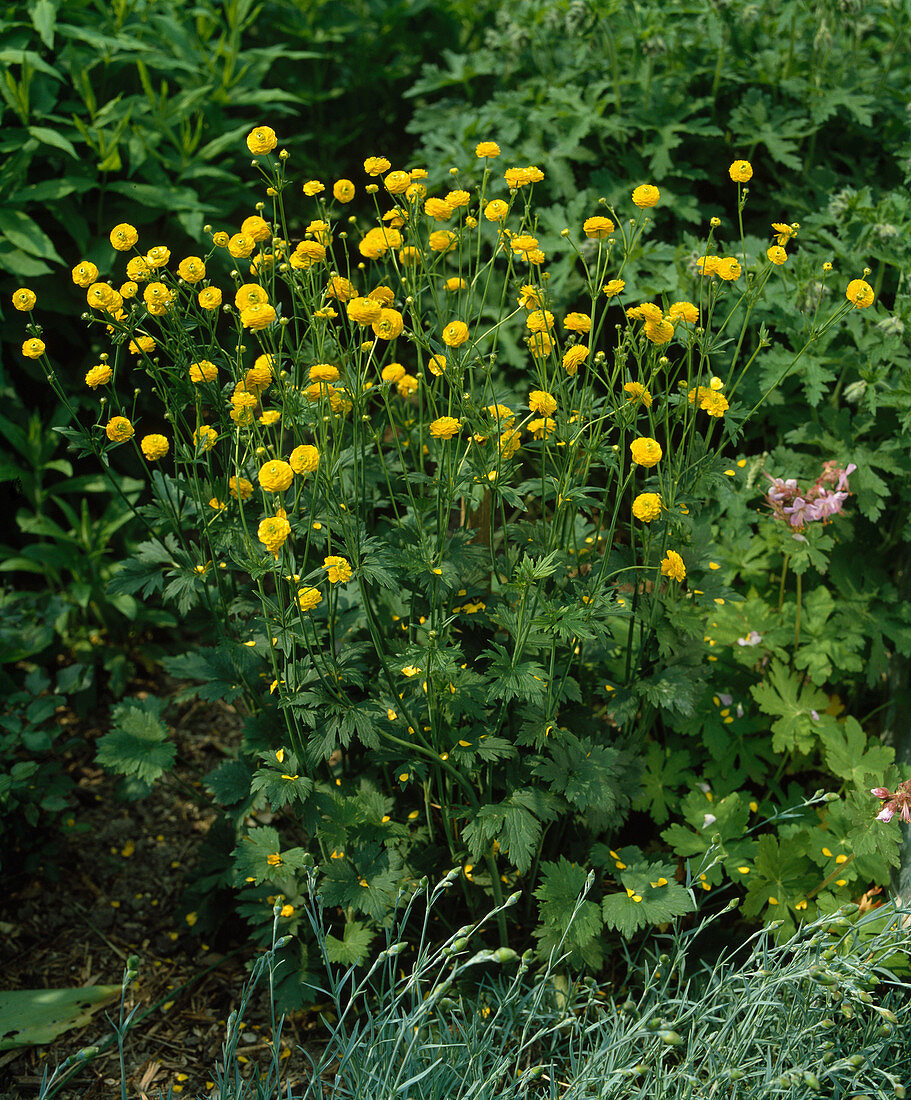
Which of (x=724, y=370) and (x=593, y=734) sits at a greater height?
(x=724, y=370)

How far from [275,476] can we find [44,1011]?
1.49 m

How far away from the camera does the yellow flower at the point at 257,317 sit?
1697 millimetres

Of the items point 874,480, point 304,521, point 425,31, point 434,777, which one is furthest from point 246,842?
point 425,31

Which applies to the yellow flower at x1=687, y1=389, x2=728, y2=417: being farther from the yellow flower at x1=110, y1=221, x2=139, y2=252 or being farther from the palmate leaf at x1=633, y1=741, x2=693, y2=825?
the yellow flower at x1=110, y1=221, x2=139, y2=252

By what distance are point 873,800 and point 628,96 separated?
2571 mm

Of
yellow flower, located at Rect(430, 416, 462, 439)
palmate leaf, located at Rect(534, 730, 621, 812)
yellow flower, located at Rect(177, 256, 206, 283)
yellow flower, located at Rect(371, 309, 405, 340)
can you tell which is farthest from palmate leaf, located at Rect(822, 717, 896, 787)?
yellow flower, located at Rect(177, 256, 206, 283)

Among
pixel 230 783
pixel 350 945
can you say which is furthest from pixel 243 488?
pixel 350 945

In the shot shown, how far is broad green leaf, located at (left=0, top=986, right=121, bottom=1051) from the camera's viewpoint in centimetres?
216

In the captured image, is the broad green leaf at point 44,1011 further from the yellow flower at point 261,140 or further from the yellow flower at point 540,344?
the yellow flower at point 261,140

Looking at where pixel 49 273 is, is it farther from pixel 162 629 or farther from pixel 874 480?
pixel 874 480

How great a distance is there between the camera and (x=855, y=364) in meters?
2.67

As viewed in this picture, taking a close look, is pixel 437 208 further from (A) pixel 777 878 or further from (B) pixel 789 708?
(A) pixel 777 878

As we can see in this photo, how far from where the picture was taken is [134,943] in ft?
8.21

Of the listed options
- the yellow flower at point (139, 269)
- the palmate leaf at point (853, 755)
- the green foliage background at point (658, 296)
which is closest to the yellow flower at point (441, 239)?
the yellow flower at point (139, 269)
